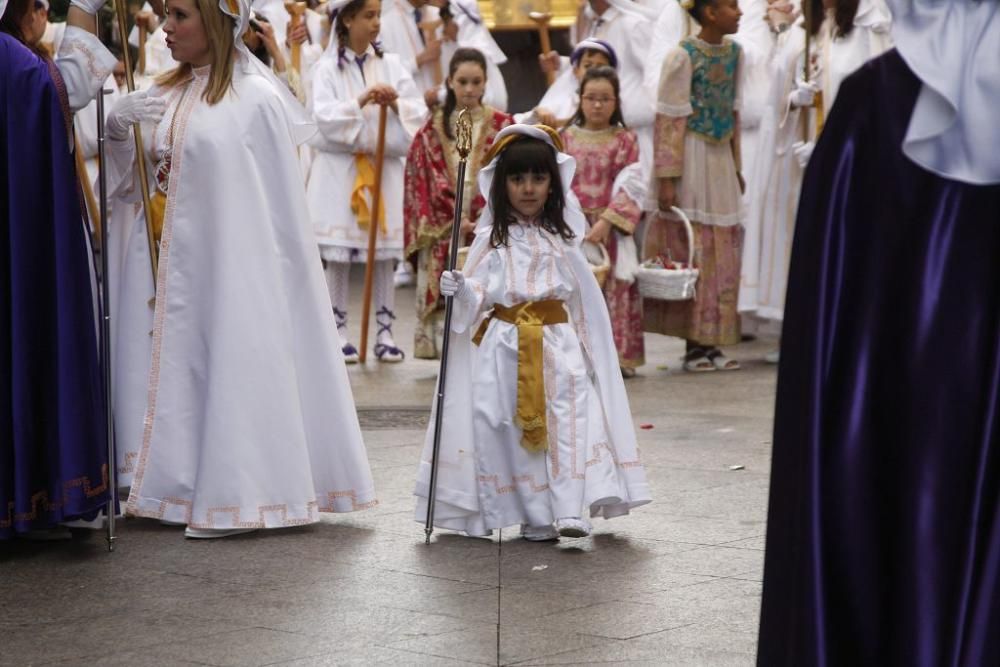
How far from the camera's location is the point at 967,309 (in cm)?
307

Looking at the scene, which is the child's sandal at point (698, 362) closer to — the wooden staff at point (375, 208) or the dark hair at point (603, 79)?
the dark hair at point (603, 79)

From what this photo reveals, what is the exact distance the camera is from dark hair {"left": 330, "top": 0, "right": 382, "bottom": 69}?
10.9 m

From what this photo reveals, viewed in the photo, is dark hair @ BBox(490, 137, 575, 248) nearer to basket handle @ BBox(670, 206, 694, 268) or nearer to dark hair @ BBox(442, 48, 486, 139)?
dark hair @ BBox(442, 48, 486, 139)

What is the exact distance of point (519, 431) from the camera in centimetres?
597

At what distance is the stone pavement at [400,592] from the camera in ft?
14.8

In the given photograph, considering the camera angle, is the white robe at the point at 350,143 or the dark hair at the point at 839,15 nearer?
the dark hair at the point at 839,15

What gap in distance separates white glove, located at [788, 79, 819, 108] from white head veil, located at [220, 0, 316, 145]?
4.46 meters

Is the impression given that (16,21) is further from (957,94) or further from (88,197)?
(957,94)

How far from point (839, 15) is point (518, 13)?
6137 millimetres

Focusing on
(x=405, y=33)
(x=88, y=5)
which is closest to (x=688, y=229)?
(x=405, y=33)

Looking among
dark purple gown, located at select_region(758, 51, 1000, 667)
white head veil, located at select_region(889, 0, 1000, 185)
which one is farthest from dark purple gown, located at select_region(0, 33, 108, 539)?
white head veil, located at select_region(889, 0, 1000, 185)

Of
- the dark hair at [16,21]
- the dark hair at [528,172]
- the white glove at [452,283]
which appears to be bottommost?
the white glove at [452,283]

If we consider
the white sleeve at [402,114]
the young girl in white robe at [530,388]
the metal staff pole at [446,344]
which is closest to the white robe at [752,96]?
the white sleeve at [402,114]

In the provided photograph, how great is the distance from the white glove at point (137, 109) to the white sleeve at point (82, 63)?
0.73 ft
